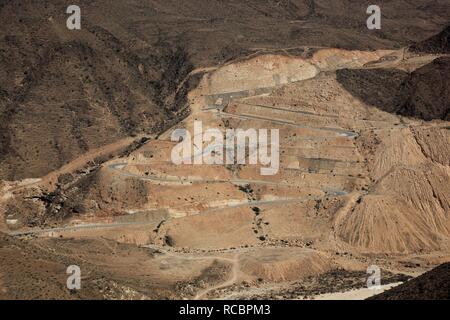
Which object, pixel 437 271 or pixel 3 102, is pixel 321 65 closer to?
pixel 3 102

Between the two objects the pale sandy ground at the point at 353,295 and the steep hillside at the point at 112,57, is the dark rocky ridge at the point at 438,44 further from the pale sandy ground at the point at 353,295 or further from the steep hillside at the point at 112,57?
the pale sandy ground at the point at 353,295

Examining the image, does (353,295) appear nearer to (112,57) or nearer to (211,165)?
(211,165)

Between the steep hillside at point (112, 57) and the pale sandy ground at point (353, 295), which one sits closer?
the pale sandy ground at point (353, 295)

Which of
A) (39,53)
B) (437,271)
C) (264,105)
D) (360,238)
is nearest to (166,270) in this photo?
(360,238)

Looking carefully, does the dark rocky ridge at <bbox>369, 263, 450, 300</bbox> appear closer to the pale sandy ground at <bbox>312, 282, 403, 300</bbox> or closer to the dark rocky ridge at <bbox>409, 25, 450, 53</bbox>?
the pale sandy ground at <bbox>312, 282, 403, 300</bbox>

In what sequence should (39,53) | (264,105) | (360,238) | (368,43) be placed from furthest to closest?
(368,43) → (39,53) → (264,105) → (360,238)

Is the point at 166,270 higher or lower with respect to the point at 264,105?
lower

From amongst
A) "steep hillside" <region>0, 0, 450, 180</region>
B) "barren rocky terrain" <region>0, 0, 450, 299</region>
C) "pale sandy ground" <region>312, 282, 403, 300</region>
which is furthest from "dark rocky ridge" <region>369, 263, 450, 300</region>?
"steep hillside" <region>0, 0, 450, 180</region>

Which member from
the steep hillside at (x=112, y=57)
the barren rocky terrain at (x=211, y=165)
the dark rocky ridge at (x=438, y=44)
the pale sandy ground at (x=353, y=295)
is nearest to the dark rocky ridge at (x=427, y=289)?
the barren rocky terrain at (x=211, y=165)
